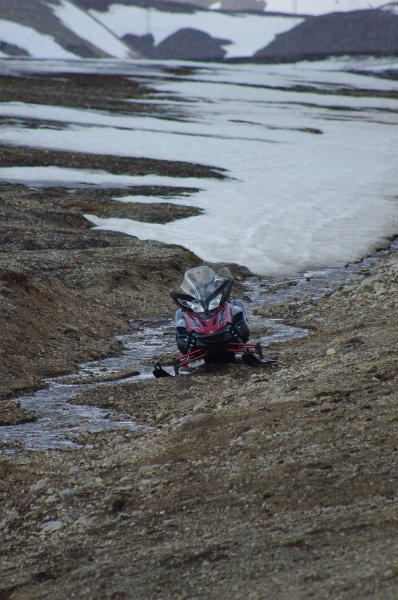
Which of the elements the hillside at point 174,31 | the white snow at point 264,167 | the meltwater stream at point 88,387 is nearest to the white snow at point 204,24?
the hillside at point 174,31

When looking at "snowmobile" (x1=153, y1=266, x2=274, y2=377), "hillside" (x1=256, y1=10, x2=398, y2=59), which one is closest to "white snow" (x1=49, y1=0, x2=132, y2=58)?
"hillside" (x1=256, y1=10, x2=398, y2=59)

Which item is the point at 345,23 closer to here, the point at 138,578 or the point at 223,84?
the point at 223,84

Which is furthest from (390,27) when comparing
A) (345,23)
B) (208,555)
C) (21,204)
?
(208,555)

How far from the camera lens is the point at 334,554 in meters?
6.31

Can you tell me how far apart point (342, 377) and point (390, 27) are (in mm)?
126064

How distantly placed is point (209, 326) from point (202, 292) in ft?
1.67

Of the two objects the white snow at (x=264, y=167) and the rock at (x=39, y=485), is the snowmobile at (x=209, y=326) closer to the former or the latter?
the rock at (x=39, y=485)

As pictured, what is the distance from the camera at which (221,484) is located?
25.4ft

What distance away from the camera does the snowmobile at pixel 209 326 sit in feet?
41.5

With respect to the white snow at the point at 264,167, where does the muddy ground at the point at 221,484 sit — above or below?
above

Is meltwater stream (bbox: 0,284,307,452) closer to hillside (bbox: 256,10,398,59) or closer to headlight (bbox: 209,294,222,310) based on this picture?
headlight (bbox: 209,294,222,310)

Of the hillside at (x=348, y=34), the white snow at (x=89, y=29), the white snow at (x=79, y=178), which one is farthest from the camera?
the white snow at (x=89, y=29)

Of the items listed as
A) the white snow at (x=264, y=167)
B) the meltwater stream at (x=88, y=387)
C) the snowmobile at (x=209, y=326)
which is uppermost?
the snowmobile at (x=209, y=326)

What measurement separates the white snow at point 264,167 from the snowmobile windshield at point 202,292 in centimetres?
738
